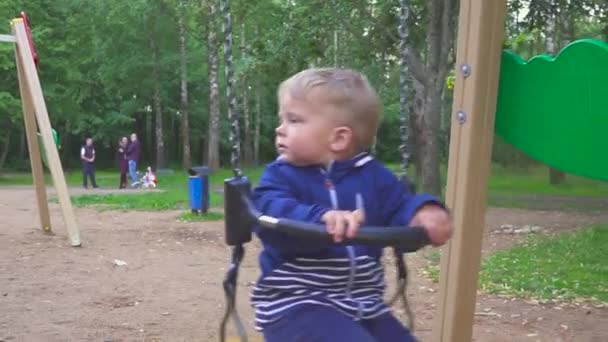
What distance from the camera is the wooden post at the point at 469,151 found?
9.86 ft

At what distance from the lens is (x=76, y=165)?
124 feet

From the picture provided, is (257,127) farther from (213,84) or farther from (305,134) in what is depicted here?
(305,134)

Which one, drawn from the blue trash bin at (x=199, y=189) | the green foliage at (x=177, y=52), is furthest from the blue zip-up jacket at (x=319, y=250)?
the blue trash bin at (x=199, y=189)

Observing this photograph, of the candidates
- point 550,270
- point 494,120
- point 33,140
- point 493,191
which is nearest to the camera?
point 494,120

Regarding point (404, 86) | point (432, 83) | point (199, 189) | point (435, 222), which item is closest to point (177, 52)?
point (432, 83)

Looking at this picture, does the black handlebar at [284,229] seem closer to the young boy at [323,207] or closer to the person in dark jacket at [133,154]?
the young boy at [323,207]

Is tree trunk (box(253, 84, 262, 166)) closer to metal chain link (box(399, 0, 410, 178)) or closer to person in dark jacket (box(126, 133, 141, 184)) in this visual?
person in dark jacket (box(126, 133, 141, 184))

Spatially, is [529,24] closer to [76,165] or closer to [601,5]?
[601,5]

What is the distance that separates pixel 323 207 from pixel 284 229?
0.51 feet

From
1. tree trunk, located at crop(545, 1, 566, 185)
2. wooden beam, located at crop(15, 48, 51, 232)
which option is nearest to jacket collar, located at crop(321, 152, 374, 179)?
wooden beam, located at crop(15, 48, 51, 232)

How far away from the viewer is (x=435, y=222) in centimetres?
221

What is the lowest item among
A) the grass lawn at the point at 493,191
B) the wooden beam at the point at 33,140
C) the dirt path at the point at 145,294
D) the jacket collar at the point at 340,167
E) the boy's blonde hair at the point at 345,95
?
the grass lawn at the point at 493,191

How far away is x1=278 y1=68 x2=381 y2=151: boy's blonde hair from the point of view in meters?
2.21

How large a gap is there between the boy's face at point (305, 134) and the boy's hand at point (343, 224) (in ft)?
0.82
